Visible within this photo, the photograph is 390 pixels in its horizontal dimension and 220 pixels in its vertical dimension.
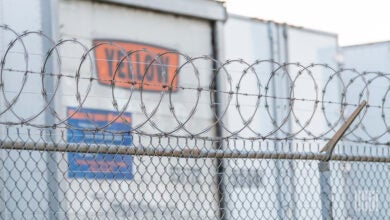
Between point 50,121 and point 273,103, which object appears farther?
point 273,103

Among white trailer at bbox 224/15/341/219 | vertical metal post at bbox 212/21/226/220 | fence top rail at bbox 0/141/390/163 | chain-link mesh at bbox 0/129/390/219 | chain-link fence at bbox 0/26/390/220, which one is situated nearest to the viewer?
fence top rail at bbox 0/141/390/163

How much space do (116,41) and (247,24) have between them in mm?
2094

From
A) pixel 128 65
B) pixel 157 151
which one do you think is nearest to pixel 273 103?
pixel 128 65

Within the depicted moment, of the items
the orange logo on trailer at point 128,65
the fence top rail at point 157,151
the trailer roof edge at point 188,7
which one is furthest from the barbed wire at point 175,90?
the trailer roof edge at point 188,7

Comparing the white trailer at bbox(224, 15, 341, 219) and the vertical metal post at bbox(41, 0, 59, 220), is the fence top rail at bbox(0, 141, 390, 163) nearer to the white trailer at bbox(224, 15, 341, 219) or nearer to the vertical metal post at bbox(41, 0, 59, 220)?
the vertical metal post at bbox(41, 0, 59, 220)

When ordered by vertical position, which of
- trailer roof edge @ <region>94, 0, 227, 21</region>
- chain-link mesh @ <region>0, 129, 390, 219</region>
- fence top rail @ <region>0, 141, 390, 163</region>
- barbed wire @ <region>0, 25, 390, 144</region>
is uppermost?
trailer roof edge @ <region>94, 0, 227, 21</region>

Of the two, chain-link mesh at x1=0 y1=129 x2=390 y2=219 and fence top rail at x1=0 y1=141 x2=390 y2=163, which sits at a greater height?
fence top rail at x1=0 y1=141 x2=390 y2=163

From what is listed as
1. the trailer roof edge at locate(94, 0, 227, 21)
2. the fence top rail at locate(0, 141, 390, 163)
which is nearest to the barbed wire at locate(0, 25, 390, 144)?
the fence top rail at locate(0, 141, 390, 163)

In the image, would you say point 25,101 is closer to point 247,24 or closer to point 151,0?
point 151,0

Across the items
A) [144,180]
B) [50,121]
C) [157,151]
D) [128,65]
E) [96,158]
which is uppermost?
[128,65]

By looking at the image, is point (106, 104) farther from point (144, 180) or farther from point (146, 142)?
point (144, 180)

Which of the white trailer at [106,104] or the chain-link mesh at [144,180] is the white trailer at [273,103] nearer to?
the chain-link mesh at [144,180]

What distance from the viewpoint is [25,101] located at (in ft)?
23.4

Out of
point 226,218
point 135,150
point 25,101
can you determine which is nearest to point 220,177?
point 226,218
